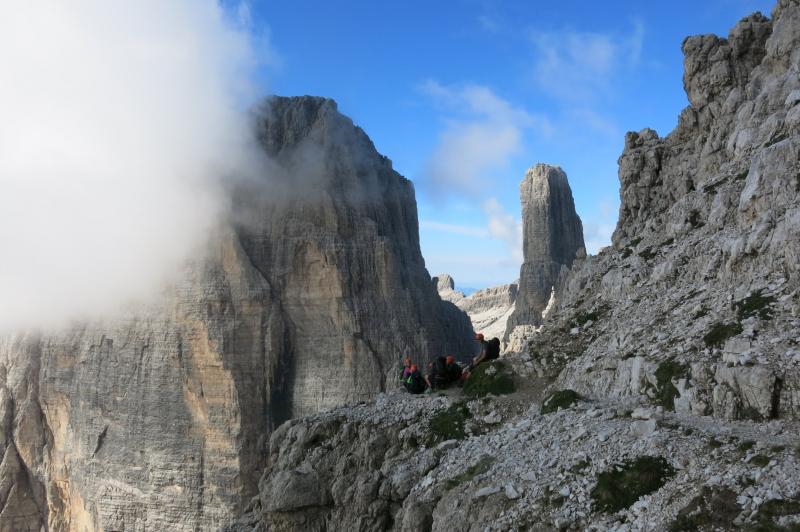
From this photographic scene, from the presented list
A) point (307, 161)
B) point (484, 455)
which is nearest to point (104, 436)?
point (307, 161)

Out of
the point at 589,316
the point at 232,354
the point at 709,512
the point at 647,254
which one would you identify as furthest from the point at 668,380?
the point at 232,354

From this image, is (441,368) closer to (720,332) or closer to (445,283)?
(720,332)

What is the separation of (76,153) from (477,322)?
309 ft

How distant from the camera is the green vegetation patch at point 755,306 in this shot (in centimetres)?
1507

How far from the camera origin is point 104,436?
56.2 metres

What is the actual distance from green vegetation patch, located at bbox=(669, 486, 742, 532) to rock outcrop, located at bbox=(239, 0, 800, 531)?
3 centimetres

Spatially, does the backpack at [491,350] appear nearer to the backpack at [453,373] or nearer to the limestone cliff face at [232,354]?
the backpack at [453,373]

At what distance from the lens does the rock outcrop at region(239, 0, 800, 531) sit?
12137 millimetres

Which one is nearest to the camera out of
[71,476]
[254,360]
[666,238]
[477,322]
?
[666,238]

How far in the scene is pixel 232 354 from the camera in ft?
174

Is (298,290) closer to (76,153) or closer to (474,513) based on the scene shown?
(76,153)

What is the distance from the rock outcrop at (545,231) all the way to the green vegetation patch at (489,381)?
249 feet

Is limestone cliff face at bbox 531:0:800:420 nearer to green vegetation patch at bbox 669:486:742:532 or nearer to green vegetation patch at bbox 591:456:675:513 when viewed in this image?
green vegetation patch at bbox 591:456:675:513

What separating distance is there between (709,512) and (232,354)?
153 feet
